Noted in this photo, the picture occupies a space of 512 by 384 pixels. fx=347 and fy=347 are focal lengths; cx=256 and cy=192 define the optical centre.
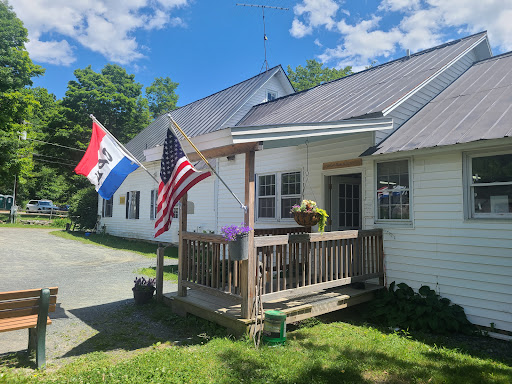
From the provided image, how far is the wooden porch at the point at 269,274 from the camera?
4.91m

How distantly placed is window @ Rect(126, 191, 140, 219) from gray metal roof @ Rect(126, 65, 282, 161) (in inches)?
79.1

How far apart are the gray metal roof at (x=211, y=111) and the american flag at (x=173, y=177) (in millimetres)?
8968

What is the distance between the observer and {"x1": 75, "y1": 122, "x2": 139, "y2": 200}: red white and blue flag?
5.65 meters

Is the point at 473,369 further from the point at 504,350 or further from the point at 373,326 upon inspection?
the point at 373,326

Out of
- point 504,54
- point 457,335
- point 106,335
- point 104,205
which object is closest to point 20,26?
point 104,205

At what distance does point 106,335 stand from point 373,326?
13.9ft

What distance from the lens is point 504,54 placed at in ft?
29.9

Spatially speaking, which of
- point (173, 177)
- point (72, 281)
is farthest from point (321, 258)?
point (72, 281)

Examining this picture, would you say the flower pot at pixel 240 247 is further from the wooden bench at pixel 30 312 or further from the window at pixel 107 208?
the window at pixel 107 208

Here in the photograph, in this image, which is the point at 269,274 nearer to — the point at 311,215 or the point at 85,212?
the point at 311,215

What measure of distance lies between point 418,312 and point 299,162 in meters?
4.44

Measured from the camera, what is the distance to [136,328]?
5312 millimetres

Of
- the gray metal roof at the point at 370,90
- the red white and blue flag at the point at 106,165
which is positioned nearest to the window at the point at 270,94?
the gray metal roof at the point at 370,90

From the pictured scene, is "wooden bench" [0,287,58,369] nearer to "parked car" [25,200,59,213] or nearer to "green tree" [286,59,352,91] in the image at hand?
"green tree" [286,59,352,91]
